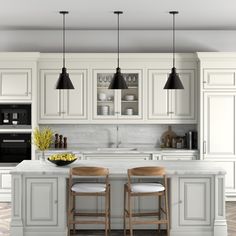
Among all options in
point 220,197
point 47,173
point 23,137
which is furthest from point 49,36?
point 220,197

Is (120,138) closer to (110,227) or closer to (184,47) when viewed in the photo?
(184,47)

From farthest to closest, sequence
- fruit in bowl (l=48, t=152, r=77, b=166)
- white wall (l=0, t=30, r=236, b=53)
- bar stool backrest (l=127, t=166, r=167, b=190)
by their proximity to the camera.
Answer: white wall (l=0, t=30, r=236, b=53), fruit in bowl (l=48, t=152, r=77, b=166), bar stool backrest (l=127, t=166, r=167, b=190)

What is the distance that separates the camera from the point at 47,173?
6.18m

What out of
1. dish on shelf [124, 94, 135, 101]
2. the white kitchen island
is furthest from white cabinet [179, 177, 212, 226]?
dish on shelf [124, 94, 135, 101]

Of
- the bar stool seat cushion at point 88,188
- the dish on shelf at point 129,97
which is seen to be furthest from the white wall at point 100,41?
the bar stool seat cushion at point 88,188

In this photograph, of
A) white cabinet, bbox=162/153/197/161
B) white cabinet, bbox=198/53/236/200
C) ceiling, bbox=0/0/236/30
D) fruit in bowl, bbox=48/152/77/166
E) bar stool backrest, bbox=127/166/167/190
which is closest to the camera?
bar stool backrest, bbox=127/166/167/190

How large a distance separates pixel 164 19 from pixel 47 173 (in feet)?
9.91

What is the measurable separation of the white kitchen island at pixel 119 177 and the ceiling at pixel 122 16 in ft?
6.40

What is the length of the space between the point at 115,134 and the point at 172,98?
1.11 metres

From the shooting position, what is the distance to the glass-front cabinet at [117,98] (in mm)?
8766

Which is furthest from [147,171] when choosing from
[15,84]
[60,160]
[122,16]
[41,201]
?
[15,84]

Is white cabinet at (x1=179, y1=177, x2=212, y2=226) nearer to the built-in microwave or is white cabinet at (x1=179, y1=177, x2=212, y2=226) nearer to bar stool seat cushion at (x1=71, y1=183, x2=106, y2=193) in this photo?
bar stool seat cushion at (x1=71, y1=183, x2=106, y2=193)

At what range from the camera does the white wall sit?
912cm

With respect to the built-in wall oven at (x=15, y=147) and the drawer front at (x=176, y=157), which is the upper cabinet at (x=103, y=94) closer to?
the built-in wall oven at (x=15, y=147)
